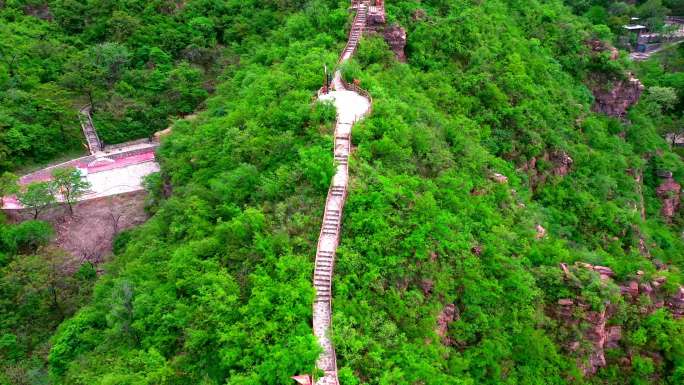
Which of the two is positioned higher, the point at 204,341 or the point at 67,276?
the point at 204,341

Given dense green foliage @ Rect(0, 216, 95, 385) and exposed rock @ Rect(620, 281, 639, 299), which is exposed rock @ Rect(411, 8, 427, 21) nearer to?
exposed rock @ Rect(620, 281, 639, 299)

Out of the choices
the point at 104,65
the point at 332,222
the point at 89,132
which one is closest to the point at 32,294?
the point at 89,132

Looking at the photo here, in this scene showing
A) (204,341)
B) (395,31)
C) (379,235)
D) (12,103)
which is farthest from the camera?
(12,103)

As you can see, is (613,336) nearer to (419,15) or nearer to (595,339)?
(595,339)

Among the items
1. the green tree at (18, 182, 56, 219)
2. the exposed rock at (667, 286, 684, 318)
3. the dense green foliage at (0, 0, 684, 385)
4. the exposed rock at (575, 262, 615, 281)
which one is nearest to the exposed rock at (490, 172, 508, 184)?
the dense green foliage at (0, 0, 684, 385)

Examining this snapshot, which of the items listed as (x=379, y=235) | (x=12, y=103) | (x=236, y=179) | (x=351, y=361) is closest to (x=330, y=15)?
(x=236, y=179)

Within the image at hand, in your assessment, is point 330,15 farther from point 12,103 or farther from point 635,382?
point 635,382
